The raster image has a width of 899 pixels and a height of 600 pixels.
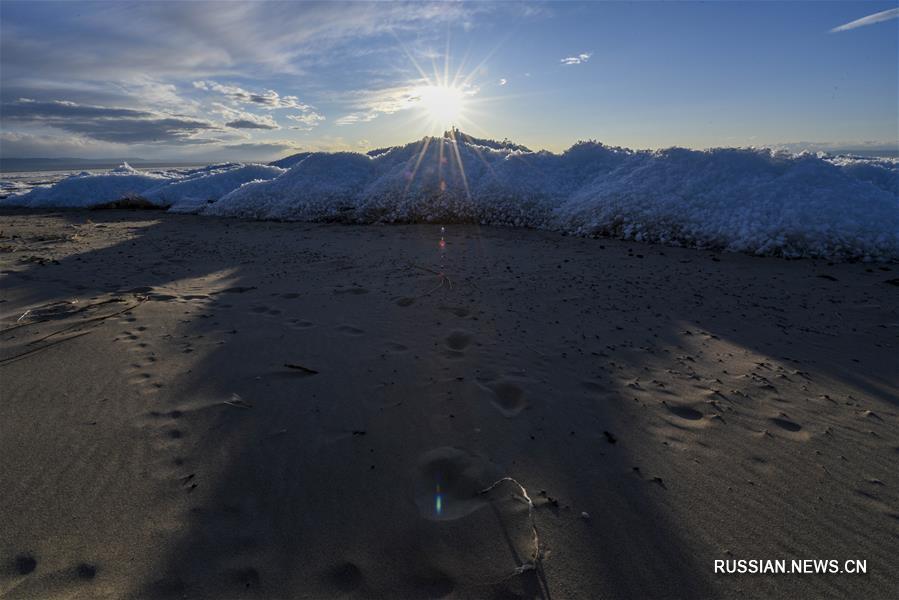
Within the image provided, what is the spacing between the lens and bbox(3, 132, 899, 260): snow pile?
9289 mm

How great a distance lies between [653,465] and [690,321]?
11.0 ft

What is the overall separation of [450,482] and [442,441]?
0.40m

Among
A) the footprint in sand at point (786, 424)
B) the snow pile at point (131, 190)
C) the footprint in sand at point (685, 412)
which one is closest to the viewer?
the footprint in sand at point (786, 424)

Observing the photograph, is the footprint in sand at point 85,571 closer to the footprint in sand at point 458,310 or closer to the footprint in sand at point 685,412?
the footprint in sand at point 685,412

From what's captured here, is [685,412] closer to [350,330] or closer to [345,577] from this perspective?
[345,577]

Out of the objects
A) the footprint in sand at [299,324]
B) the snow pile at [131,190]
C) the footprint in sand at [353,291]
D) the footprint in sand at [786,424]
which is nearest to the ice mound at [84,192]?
the snow pile at [131,190]

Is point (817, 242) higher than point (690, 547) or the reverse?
higher

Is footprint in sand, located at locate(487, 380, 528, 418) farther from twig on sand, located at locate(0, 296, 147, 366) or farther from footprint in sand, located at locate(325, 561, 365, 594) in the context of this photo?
twig on sand, located at locate(0, 296, 147, 366)

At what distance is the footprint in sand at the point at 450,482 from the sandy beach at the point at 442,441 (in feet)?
0.06

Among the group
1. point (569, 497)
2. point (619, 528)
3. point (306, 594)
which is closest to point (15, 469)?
point (306, 594)

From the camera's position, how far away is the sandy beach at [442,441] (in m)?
2.23

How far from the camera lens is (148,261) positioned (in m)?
8.84

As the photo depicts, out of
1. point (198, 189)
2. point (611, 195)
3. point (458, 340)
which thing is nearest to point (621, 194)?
point (611, 195)

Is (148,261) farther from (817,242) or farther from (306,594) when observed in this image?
(817,242)
